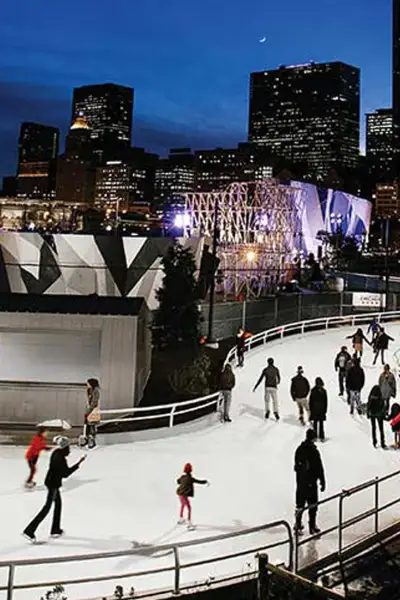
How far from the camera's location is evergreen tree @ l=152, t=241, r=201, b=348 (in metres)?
24.6

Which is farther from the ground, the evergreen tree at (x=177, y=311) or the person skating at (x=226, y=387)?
the evergreen tree at (x=177, y=311)

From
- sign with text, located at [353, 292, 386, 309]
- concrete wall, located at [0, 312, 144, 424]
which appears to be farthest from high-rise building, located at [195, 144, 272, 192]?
concrete wall, located at [0, 312, 144, 424]

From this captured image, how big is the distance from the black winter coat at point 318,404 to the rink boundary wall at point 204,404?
8.48ft

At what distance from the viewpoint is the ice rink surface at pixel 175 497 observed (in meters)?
7.15

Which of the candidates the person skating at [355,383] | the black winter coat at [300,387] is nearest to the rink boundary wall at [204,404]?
the black winter coat at [300,387]

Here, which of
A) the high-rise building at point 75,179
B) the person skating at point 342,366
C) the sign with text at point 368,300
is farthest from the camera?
the high-rise building at point 75,179

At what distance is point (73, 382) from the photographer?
552 inches

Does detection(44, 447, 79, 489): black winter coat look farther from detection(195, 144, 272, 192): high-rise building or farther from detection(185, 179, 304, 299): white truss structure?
detection(195, 144, 272, 192): high-rise building

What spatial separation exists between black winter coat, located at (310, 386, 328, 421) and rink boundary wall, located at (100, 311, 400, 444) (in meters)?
2.58

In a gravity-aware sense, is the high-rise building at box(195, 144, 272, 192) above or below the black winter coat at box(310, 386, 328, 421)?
above

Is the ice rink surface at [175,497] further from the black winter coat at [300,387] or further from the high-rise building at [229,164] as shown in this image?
the high-rise building at [229,164]

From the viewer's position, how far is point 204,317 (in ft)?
84.1

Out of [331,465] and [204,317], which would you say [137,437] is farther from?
[204,317]

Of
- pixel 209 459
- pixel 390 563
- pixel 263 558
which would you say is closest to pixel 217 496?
pixel 209 459
